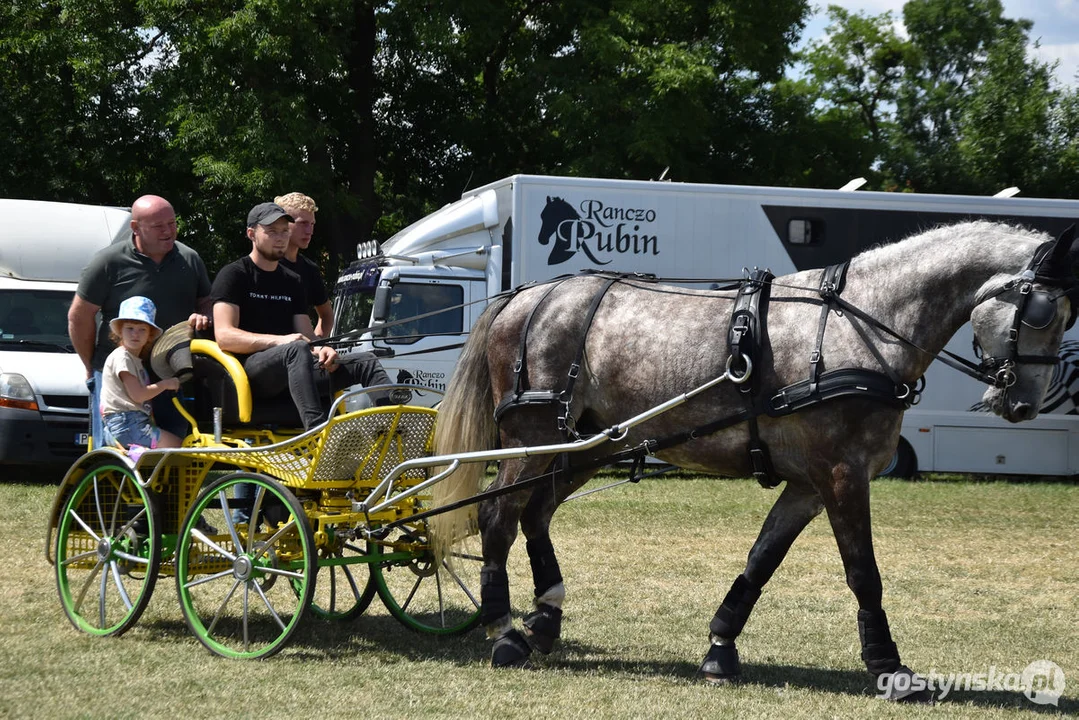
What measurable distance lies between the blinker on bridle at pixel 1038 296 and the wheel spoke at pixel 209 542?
129 inches

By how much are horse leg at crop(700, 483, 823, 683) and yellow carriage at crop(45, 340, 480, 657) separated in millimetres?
1335

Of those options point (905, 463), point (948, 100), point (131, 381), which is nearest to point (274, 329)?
point (131, 381)

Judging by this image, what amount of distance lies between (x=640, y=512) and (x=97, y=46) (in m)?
12.7

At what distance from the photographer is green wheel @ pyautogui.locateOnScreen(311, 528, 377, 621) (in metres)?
5.78

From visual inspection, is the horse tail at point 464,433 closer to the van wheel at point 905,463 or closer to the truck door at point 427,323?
the truck door at point 427,323

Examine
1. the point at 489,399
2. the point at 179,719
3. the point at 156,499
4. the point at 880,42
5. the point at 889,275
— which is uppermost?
the point at 880,42

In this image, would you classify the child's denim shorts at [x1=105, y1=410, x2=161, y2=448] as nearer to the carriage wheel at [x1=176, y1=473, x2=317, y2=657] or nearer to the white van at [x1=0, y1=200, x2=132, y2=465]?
the carriage wheel at [x1=176, y1=473, x2=317, y2=657]

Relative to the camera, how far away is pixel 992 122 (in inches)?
1070

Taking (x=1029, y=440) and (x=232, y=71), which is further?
(x=232, y=71)

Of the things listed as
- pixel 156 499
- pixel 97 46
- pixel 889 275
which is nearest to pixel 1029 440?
pixel 889 275

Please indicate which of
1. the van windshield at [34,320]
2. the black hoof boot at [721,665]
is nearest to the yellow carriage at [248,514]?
the black hoof boot at [721,665]

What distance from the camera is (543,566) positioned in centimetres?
581

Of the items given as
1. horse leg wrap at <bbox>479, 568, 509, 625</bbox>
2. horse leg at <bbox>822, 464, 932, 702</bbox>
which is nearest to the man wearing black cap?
horse leg wrap at <bbox>479, 568, 509, 625</bbox>

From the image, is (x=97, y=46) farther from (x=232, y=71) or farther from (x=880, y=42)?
(x=880, y=42)
